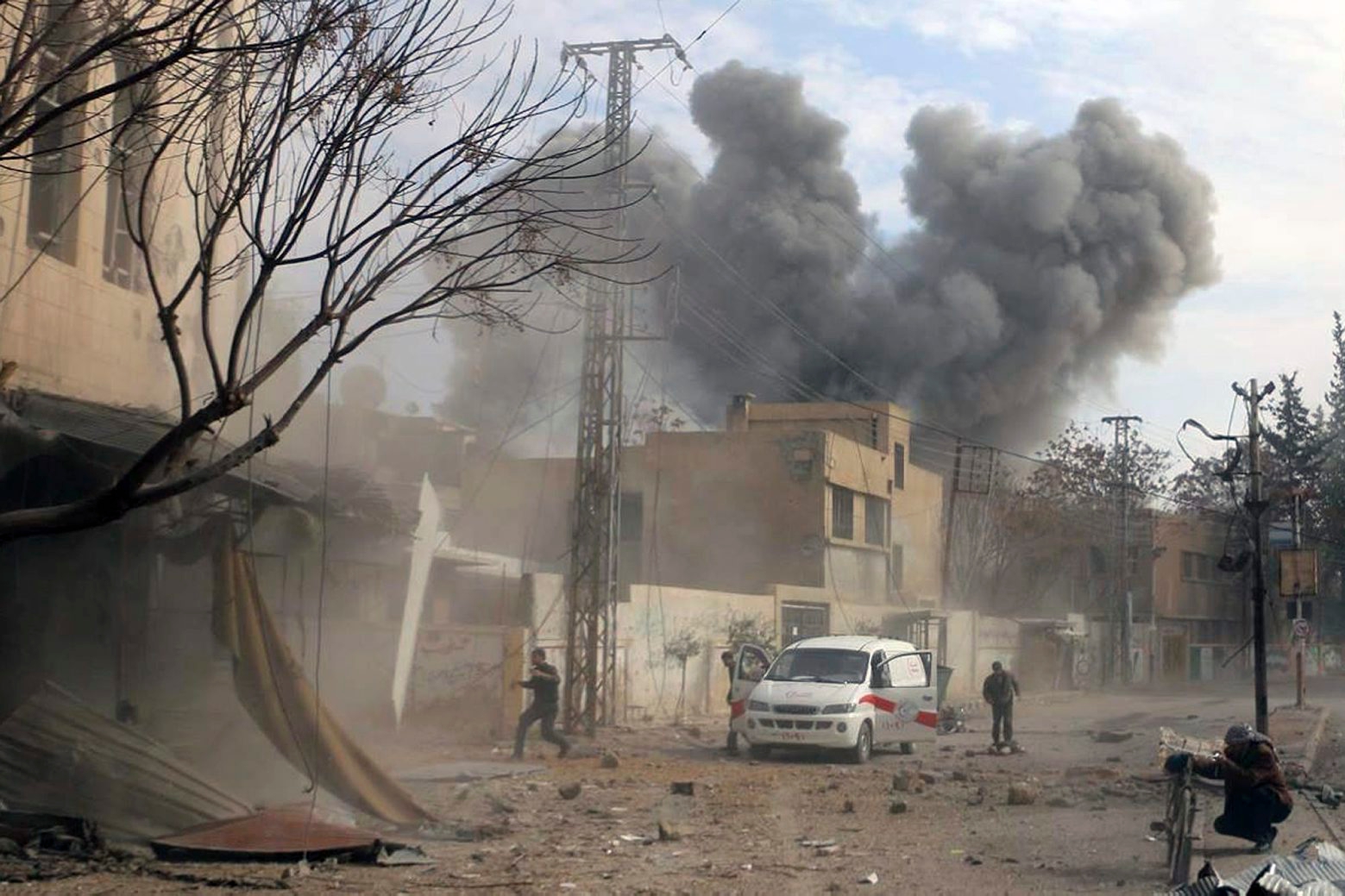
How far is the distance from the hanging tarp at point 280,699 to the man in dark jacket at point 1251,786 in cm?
586

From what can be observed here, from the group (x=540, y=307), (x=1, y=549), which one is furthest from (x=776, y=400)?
(x=1, y=549)

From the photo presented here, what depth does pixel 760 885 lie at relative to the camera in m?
8.80

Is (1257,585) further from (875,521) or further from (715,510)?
(875,521)

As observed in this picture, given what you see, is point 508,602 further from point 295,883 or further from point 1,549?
point 295,883

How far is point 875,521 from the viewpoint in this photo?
43.0 meters

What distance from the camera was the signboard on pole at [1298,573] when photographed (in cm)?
2533

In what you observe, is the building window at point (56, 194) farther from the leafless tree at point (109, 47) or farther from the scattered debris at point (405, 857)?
the scattered debris at point (405, 857)

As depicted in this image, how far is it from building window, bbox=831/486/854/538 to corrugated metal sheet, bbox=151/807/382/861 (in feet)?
98.4

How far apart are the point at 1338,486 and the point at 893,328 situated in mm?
22264

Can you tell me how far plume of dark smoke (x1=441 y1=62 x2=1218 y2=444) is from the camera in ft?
170

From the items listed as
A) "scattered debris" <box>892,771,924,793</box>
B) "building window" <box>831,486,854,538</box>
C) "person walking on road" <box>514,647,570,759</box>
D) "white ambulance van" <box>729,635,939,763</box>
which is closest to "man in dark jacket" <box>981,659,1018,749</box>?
"white ambulance van" <box>729,635,939,763</box>

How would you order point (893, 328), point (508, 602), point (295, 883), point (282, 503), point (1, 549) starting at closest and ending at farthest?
point (295, 883), point (1, 549), point (282, 503), point (508, 602), point (893, 328)

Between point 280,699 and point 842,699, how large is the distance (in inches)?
356

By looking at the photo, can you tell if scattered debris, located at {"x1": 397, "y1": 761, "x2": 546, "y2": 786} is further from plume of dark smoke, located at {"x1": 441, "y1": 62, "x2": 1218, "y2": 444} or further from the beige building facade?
plume of dark smoke, located at {"x1": 441, "y1": 62, "x2": 1218, "y2": 444}
